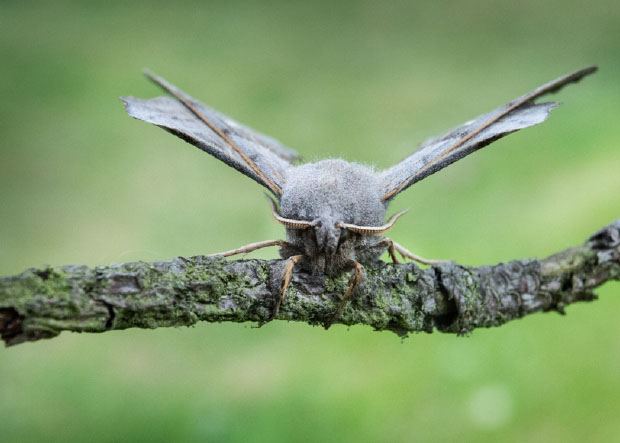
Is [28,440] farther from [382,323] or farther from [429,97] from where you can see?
[429,97]

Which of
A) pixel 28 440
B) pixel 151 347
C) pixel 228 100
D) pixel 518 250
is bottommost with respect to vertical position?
pixel 28 440

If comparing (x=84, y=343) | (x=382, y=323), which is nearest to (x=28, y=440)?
(x=84, y=343)

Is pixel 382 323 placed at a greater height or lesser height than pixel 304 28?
lesser

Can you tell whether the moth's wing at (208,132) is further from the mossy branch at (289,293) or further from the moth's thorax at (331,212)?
the mossy branch at (289,293)

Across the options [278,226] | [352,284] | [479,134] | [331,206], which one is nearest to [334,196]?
[331,206]

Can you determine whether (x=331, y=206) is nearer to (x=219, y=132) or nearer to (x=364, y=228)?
(x=364, y=228)

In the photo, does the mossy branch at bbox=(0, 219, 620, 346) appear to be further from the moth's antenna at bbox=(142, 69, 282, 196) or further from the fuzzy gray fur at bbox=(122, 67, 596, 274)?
the moth's antenna at bbox=(142, 69, 282, 196)

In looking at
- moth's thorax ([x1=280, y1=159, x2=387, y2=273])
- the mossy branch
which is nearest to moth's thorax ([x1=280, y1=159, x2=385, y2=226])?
moth's thorax ([x1=280, y1=159, x2=387, y2=273])

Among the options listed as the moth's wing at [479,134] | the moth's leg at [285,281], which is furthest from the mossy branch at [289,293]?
the moth's wing at [479,134]
